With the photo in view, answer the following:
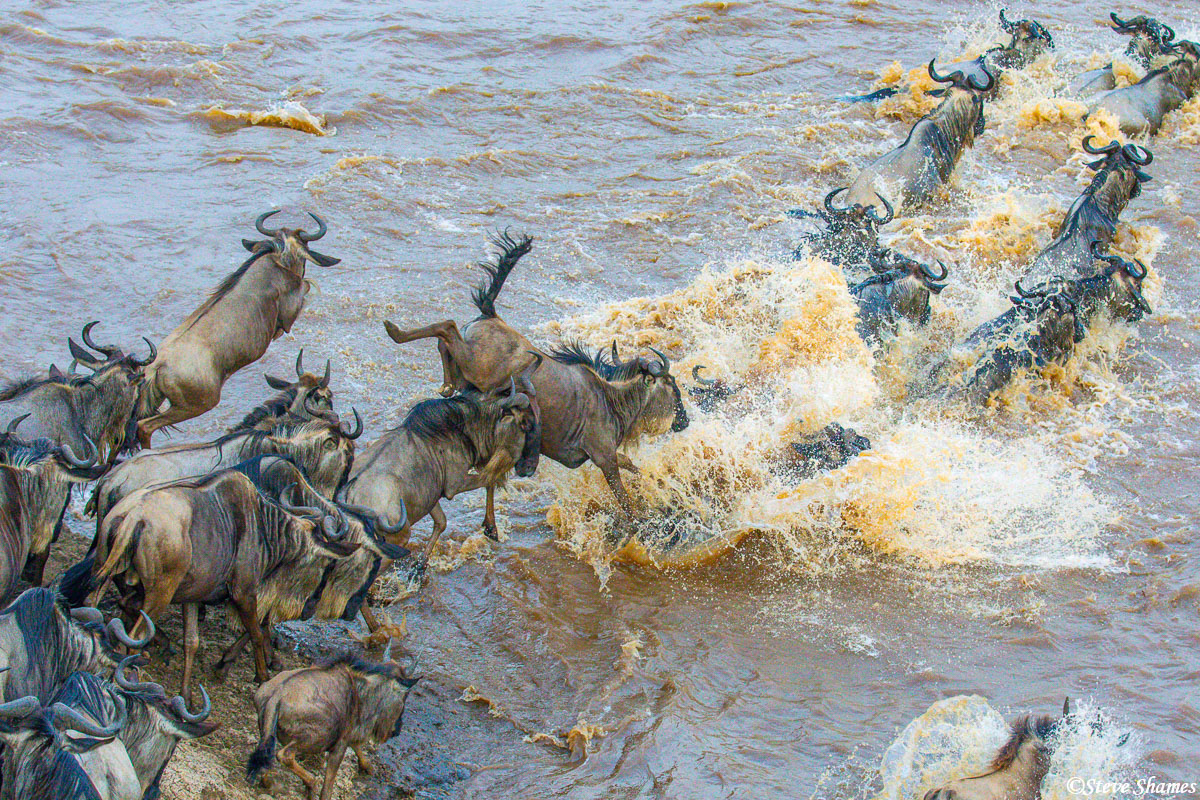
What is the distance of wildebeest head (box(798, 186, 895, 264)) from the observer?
8906 millimetres

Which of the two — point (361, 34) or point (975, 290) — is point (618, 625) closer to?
point (975, 290)

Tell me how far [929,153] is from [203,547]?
8663 mm

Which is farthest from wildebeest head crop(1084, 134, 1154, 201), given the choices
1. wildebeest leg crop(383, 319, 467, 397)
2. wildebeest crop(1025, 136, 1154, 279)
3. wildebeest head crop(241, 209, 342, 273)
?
wildebeest head crop(241, 209, 342, 273)

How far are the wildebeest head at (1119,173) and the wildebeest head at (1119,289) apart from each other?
1360 mm

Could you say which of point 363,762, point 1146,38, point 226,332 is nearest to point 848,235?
point 226,332

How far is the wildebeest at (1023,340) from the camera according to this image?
7.68 metres

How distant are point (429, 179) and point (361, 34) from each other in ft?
15.3

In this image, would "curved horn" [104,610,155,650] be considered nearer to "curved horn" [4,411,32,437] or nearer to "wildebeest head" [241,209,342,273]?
"curved horn" [4,411,32,437]

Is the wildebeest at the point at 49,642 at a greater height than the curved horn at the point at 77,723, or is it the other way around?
the curved horn at the point at 77,723

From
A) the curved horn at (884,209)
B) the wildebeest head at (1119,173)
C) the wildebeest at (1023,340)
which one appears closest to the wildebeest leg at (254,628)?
the wildebeest at (1023,340)

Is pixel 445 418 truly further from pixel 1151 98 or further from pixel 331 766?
pixel 1151 98

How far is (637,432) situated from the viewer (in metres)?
6.55

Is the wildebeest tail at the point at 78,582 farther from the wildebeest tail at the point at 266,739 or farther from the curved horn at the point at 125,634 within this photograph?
the wildebeest tail at the point at 266,739

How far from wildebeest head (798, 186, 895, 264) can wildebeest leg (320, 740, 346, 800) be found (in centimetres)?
622
